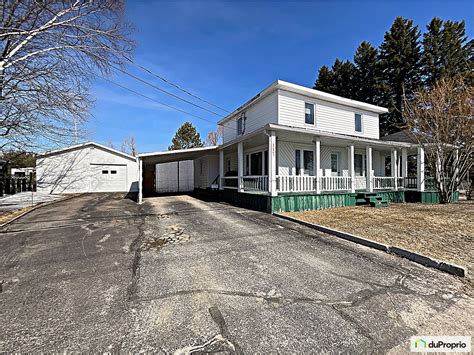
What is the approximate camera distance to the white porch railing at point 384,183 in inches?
467

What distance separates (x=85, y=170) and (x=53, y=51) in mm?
10110

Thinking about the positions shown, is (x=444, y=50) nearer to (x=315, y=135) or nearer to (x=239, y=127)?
(x=239, y=127)

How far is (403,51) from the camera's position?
75.3 feet

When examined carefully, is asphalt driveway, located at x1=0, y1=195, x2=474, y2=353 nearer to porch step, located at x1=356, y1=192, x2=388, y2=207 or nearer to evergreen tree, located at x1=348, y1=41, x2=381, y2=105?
porch step, located at x1=356, y1=192, x2=388, y2=207

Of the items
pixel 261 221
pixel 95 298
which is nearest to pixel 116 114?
pixel 261 221

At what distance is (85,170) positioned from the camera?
17.1m

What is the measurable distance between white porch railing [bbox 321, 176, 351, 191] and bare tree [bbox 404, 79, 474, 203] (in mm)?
4580

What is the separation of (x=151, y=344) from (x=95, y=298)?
1.23 m

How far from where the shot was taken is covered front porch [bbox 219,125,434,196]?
9.27 meters

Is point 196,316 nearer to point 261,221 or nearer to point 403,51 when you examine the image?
point 261,221

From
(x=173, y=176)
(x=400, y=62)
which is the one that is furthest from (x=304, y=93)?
(x=400, y=62)

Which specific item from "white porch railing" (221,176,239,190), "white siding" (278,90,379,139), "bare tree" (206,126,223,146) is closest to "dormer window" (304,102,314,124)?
"white siding" (278,90,379,139)

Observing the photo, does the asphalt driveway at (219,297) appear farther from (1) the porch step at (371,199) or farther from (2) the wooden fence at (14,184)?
(2) the wooden fence at (14,184)

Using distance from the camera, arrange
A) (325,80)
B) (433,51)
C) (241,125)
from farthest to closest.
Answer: (325,80), (433,51), (241,125)
